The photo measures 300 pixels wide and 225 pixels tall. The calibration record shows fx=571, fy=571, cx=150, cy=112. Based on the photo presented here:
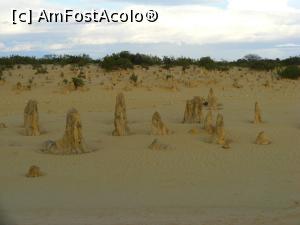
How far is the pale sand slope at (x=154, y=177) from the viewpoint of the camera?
7188mm

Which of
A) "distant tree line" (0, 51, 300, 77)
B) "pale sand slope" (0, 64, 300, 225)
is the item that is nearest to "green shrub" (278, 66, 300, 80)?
"distant tree line" (0, 51, 300, 77)

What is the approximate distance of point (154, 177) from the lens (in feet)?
31.3

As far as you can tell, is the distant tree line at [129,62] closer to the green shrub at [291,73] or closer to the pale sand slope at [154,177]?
the green shrub at [291,73]

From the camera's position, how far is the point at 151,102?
848 inches

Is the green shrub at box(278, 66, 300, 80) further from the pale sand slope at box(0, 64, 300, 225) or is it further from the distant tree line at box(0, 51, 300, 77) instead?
the pale sand slope at box(0, 64, 300, 225)

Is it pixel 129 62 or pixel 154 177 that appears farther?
pixel 129 62

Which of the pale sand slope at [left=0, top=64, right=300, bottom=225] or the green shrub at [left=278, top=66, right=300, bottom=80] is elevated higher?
the green shrub at [left=278, top=66, right=300, bottom=80]

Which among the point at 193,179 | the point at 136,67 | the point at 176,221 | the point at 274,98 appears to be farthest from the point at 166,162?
the point at 136,67

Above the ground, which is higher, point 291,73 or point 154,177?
point 291,73

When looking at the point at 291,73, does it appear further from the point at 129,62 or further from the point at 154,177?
the point at 154,177

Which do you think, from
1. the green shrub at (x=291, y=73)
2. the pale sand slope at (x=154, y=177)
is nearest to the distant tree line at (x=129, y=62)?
A: the green shrub at (x=291, y=73)

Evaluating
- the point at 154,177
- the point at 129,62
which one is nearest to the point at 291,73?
the point at 129,62

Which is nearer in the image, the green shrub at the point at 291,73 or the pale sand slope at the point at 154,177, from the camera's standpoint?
the pale sand slope at the point at 154,177

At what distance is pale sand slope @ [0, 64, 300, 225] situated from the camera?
7.19 meters
